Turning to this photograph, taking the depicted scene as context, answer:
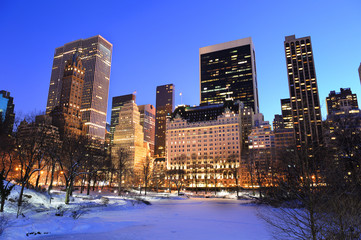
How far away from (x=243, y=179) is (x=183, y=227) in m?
160

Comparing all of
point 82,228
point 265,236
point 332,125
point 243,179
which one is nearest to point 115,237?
point 82,228

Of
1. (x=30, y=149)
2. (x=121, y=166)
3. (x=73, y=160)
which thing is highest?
(x=30, y=149)

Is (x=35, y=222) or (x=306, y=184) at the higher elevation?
(x=306, y=184)

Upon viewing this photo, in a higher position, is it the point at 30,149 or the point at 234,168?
the point at 30,149

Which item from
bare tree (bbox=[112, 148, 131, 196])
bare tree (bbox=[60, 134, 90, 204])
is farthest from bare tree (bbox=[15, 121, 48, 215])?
bare tree (bbox=[112, 148, 131, 196])

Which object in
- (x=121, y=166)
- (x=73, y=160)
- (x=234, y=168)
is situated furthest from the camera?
(x=234, y=168)

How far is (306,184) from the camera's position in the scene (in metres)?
11.0

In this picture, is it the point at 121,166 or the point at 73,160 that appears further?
the point at 121,166

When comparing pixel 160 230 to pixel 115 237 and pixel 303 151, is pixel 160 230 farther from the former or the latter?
pixel 303 151

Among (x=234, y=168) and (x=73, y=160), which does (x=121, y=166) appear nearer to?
(x=73, y=160)

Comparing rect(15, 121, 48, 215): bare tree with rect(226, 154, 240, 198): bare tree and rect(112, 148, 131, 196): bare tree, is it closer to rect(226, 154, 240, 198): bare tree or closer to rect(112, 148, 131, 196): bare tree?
rect(112, 148, 131, 196): bare tree

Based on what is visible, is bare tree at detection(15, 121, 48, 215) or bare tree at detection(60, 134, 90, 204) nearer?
bare tree at detection(15, 121, 48, 215)

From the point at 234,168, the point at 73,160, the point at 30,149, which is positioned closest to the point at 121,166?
the point at 73,160

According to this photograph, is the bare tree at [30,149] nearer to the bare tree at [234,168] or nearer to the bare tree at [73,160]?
the bare tree at [73,160]
